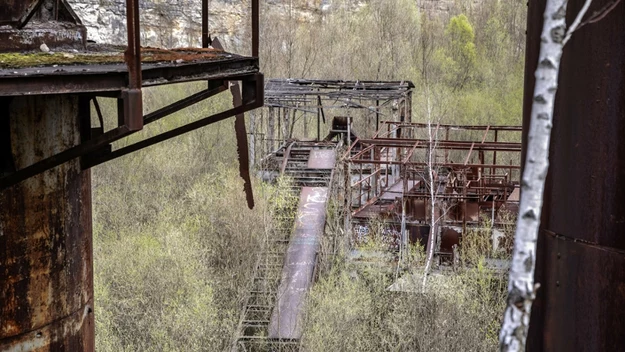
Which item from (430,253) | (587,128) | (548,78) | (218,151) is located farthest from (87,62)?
(218,151)

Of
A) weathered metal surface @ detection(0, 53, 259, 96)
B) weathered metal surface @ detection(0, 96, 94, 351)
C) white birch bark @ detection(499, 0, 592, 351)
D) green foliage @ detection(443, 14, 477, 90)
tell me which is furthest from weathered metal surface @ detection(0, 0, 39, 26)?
green foliage @ detection(443, 14, 477, 90)

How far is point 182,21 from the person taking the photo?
2095 inches

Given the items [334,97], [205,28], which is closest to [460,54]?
[334,97]

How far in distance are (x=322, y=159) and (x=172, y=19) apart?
30.4m

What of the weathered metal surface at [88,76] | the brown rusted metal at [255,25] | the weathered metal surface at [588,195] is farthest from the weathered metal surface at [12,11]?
the weathered metal surface at [588,195]

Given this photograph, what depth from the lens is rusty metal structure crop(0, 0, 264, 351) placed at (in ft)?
14.5

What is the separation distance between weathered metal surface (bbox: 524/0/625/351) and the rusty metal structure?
2.14m

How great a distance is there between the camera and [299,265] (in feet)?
67.8

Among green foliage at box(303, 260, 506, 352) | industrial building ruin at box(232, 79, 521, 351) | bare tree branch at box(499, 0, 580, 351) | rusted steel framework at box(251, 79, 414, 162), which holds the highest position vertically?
bare tree branch at box(499, 0, 580, 351)

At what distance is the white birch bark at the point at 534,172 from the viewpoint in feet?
6.95

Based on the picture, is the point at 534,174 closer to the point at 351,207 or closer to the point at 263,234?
the point at 351,207

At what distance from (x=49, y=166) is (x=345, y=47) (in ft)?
144

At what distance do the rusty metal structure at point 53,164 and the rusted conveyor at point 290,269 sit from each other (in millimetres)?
14046

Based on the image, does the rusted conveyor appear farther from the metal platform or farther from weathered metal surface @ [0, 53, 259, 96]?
weathered metal surface @ [0, 53, 259, 96]
